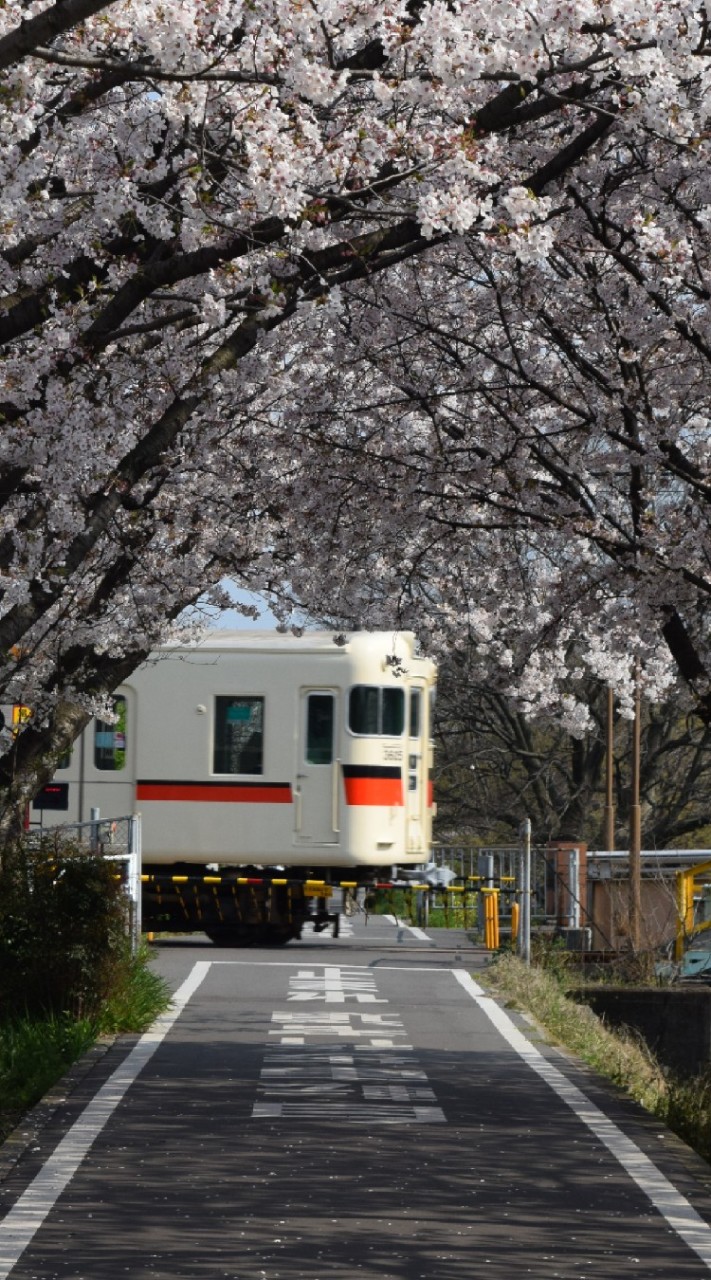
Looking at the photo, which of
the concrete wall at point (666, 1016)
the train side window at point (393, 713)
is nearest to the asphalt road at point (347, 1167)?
the concrete wall at point (666, 1016)

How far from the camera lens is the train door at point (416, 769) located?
1000 inches

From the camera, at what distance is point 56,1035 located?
13.7m

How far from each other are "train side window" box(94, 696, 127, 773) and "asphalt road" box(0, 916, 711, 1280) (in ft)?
31.5

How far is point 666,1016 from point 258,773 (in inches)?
292

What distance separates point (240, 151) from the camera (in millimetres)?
9766

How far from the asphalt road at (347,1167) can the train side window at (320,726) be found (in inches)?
362

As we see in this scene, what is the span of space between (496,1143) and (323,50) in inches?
213

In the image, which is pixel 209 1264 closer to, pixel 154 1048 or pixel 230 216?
pixel 230 216

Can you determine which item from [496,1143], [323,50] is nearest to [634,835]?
[496,1143]

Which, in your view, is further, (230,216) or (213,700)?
(213,700)

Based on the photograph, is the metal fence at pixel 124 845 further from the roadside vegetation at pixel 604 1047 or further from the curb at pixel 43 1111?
the roadside vegetation at pixel 604 1047

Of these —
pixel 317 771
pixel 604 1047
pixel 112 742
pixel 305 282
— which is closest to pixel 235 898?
pixel 317 771

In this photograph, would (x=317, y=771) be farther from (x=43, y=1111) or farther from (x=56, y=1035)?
(x=43, y=1111)

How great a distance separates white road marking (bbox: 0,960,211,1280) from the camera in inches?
316
